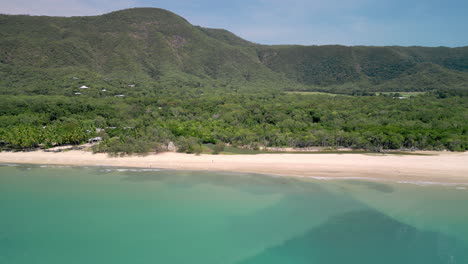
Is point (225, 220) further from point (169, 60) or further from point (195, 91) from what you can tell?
point (169, 60)

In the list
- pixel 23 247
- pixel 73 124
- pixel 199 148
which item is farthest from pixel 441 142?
pixel 73 124

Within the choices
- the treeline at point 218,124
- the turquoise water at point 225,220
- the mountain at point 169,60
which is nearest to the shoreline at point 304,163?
the turquoise water at point 225,220

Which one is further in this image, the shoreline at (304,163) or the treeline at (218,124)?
the treeline at (218,124)

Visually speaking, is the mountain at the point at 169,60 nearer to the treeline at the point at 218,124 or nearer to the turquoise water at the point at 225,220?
the treeline at the point at 218,124

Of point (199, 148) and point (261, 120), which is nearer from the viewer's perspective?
point (199, 148)

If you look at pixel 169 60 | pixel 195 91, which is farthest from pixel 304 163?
pixel 169 60

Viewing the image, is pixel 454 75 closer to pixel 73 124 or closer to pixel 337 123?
pixel 337 123
